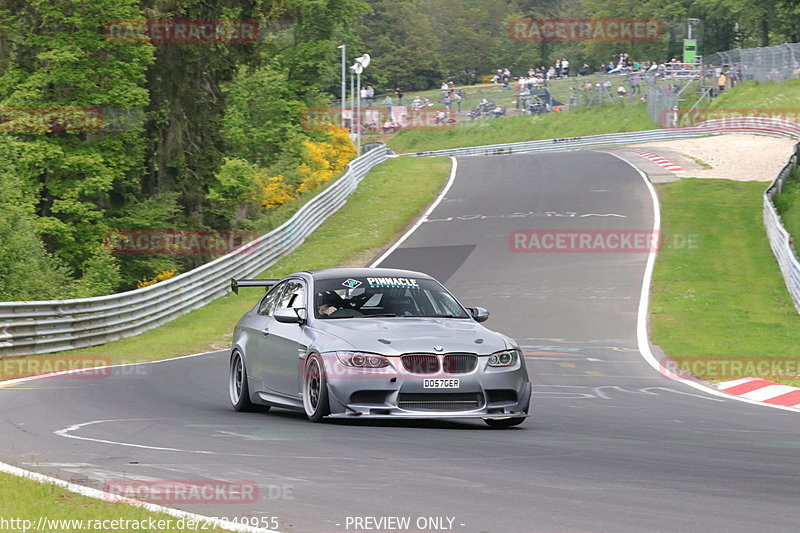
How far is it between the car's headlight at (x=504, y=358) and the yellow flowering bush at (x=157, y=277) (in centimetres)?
2788

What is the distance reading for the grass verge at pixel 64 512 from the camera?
593cm

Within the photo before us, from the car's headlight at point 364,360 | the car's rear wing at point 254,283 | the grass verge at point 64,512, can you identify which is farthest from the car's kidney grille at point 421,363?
the grass verge at point 64,512

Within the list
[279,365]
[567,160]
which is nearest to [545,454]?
[279,365]

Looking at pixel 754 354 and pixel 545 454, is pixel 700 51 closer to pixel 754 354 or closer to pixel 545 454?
pixel 754 354

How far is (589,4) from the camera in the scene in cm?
13612

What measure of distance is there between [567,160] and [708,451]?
50.9 meters

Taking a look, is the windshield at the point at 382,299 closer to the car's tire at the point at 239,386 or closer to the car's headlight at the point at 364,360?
the car's headlight at the point at 364,360

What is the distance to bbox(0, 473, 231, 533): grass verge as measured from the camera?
19.4 feet

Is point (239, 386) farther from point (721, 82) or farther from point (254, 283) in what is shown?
point (721, 82)

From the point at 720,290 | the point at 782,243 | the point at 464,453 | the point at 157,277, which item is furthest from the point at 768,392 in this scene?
the point at 157,277

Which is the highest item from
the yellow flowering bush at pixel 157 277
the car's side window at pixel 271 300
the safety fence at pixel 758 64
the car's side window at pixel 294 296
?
the safety fence at pixel 758 64

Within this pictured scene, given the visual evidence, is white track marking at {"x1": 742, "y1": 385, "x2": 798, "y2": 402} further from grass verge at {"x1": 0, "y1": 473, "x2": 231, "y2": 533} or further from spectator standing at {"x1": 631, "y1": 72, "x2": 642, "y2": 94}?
spectator standing at {"x1": 631, "y1": 72, "x2": 642, "y2": 94}

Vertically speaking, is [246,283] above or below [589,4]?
below

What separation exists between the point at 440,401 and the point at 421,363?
36 centimetres
